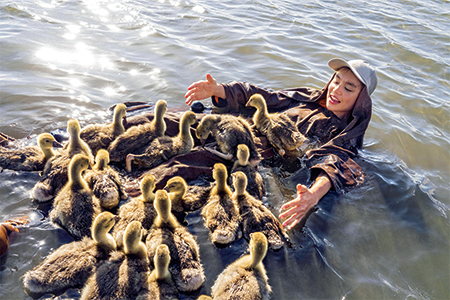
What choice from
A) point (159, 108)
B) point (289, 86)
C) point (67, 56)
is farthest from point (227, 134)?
point (67, 56)

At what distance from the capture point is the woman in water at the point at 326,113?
4801 millimetres

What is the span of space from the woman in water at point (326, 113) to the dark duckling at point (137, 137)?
132cm

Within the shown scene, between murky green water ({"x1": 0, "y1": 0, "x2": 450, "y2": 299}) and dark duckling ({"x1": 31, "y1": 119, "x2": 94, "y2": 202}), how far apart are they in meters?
0.21

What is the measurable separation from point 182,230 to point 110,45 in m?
8.05

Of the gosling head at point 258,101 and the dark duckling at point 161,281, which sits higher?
the gosling head at point 258,101

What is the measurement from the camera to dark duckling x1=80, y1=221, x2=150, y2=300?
9.74ft

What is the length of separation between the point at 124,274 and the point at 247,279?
1.20 m

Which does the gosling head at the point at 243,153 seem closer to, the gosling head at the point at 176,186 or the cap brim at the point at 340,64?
the gosling head at the point at 176,186

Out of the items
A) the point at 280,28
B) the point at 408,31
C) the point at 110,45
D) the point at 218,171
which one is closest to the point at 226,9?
the point at 280,28

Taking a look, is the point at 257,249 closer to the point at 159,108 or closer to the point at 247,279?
the point at 247,279

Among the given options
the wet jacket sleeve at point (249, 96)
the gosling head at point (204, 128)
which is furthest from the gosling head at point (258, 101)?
the gosling head at point (204, 128)

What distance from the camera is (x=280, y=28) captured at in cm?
1239

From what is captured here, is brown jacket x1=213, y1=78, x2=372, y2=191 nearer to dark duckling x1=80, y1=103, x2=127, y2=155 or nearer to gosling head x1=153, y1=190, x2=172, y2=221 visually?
dark duckling x1=80, y1=103, x2=127, y2=155

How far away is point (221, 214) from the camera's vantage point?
13.1ft
